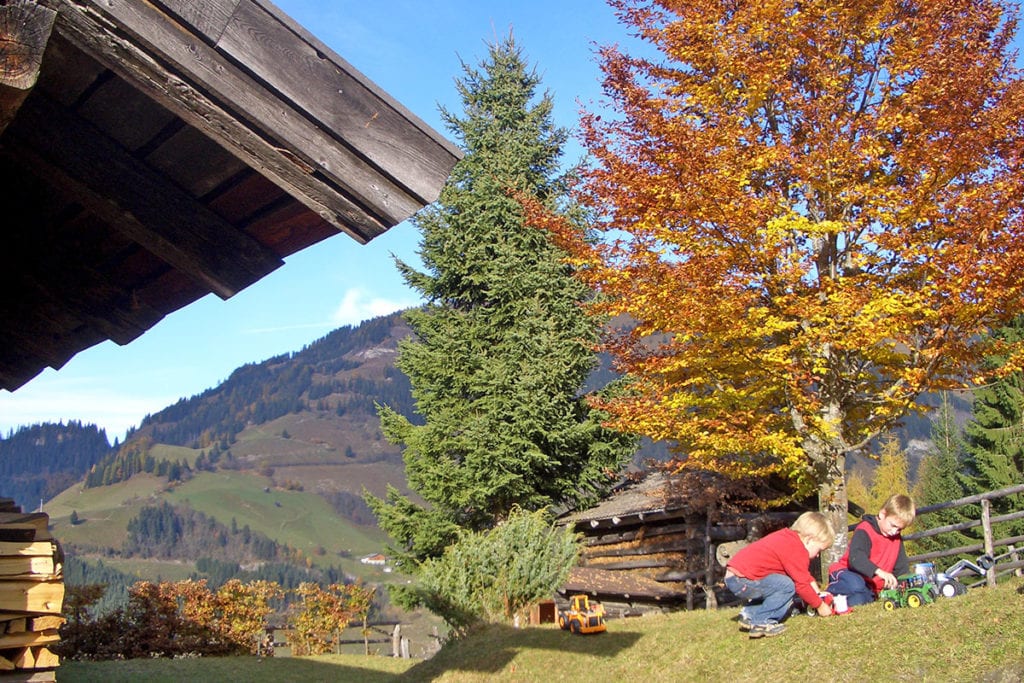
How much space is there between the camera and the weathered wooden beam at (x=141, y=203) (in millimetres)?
3834

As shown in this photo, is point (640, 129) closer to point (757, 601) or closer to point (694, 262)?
point (694, 262)

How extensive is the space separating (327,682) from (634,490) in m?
10.2

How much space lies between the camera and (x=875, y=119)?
1333cm

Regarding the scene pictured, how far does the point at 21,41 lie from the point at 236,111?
68 centimetres

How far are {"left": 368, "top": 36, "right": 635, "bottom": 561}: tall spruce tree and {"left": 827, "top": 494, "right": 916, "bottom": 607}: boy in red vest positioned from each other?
40.8 feet

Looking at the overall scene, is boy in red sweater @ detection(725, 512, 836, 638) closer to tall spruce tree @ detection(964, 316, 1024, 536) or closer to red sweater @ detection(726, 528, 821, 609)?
red sweater @ detection(726, 528, 821, 609)

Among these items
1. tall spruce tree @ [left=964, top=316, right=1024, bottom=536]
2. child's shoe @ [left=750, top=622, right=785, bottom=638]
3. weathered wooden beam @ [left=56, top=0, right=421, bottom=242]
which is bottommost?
child's shoe @ [left=750, top=622, right=785, bottom=638]

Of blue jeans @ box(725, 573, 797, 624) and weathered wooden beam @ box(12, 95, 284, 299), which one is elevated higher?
weathered wooden beam @ box(12, 95, 284, 299)

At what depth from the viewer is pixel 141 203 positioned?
13.3ft

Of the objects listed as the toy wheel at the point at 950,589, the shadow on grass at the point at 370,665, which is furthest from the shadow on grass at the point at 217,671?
the toy wheel at the point at 950,589

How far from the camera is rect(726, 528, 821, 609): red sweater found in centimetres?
873

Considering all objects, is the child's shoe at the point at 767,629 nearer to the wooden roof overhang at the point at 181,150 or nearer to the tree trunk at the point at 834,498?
the tree trunk at the point at 834,498

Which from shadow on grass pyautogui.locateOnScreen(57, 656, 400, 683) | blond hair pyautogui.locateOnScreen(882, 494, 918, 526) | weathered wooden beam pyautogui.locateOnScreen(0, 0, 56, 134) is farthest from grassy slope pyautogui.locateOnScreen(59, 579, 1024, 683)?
weathered wooden beam pyautogui.locateOnScreen(0, 0, 56, 134)

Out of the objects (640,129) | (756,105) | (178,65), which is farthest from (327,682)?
(178,65)
